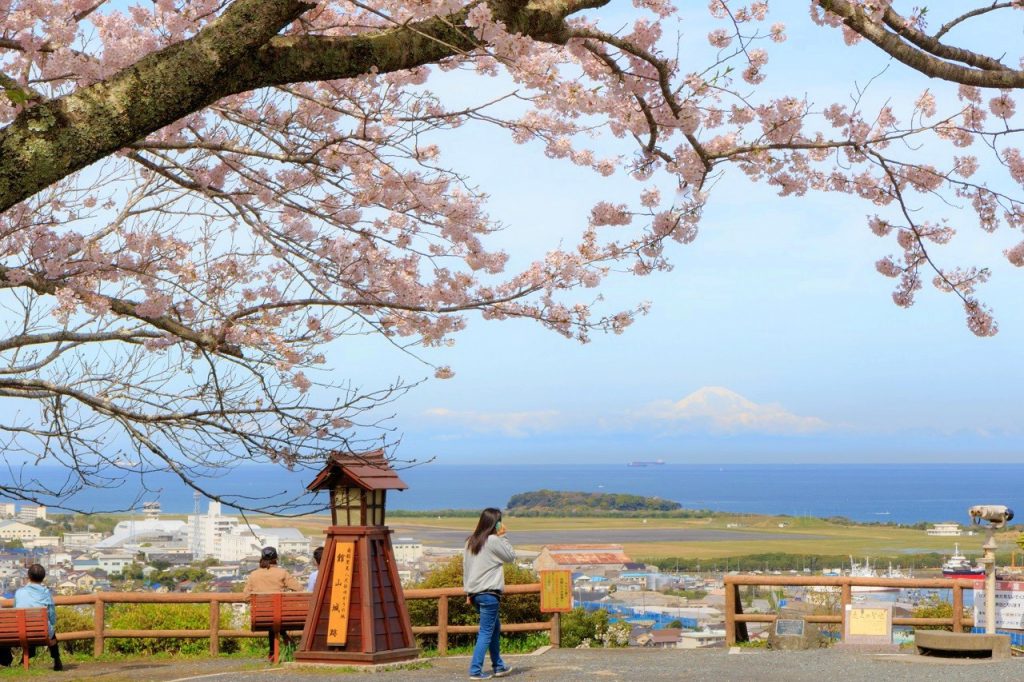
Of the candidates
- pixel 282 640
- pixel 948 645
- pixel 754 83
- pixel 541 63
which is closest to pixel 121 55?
pixel 541 63

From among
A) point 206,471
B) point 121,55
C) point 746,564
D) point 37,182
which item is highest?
point 121,55

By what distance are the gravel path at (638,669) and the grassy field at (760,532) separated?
41324 millimetres

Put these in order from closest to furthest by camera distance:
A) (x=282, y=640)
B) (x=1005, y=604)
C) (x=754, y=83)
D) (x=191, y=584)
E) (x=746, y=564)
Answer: (x=754, y=83)
(x=1005, y=604)
(x=282, y=640)
(x=191, y=584)
(x=746, y=564)

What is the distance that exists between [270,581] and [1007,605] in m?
7.39

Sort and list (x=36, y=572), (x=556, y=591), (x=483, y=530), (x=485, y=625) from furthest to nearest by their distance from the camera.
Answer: (x=556, y=591) < (x=36, y=572) < (x=485, y=625) < (x=483, y=530)

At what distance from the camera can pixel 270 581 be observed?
11.9 meters

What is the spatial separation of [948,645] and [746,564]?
4500cm

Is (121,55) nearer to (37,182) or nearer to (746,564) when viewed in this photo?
(37,182)

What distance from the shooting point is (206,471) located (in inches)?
314

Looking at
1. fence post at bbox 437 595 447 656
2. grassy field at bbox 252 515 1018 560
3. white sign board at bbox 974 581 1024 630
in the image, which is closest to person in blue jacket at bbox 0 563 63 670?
fence post at bbox 437 595 447 656

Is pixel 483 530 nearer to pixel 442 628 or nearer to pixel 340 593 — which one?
pixel 340 593

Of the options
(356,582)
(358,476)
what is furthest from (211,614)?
(358,476)

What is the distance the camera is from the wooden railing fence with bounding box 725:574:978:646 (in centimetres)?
1266

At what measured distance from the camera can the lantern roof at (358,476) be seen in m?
10.8
